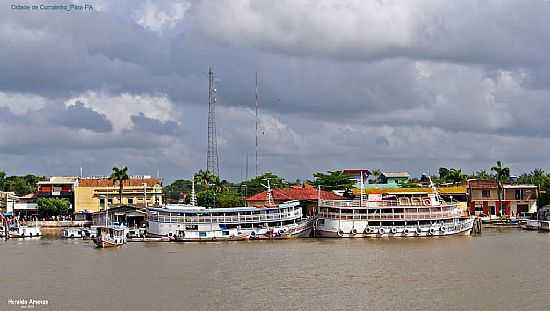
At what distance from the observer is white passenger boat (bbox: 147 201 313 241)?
85312 mm

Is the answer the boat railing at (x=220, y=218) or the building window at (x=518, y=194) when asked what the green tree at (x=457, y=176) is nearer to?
the building window at (x=518, y=194)

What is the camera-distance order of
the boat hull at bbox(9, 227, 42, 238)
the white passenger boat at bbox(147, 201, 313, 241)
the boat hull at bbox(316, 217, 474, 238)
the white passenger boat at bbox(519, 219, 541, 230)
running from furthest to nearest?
the white passenger boat at bbox(519, 219, 541, 230) → the boat hull at bbox(9, 227, 42, 238) → the boat hull at bbox(316, 217, 474, 238) → the white passenger boat at bbox(147, 201, 313, 241)

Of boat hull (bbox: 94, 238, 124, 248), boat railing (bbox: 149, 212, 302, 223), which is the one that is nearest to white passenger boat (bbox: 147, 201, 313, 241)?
boat railing (bbox: 149, 212, 302, 223)

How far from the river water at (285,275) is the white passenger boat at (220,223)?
4.28 metres

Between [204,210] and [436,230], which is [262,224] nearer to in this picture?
[204,210]

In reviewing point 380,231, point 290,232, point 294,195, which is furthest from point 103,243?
point 294,195

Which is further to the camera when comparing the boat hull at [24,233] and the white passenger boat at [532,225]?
the white passenger boat at [532,225]

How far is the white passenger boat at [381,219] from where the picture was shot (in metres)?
86.1

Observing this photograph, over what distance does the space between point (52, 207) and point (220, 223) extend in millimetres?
45101

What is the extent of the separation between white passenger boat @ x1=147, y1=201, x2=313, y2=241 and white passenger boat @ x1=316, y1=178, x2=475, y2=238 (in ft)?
14.2

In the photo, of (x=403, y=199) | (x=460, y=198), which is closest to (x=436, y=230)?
(x=403, y=199)

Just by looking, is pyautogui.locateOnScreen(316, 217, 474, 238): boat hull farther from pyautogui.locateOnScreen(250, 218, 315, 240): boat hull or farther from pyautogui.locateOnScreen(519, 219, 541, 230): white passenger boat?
pyautogui.locateOnScreen(519, 219, 541, 230): white passenger boat

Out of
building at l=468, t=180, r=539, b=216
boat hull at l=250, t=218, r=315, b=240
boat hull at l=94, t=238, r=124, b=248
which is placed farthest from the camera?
building at l=468, t=180, r=539, b=216

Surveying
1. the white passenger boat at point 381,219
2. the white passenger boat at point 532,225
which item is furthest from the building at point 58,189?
the white passenger boat at point 532,225
